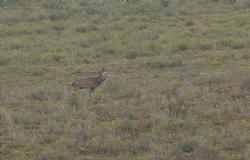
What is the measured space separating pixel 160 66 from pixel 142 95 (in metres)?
3.54

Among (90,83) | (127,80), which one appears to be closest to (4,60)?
(127,80)

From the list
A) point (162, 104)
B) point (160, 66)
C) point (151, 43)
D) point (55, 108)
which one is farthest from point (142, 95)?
point (151, 43)

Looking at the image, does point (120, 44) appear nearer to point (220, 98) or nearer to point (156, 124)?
point (220, 98)

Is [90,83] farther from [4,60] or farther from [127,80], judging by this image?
[4,60]

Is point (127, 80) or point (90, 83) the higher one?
point (90, 83)

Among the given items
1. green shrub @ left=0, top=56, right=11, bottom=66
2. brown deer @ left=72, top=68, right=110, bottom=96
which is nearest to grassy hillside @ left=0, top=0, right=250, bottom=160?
green shrub @ left=0, top=56, right=11, bottom=66

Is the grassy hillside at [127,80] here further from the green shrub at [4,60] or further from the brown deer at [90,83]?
the brown deer at [90,83]

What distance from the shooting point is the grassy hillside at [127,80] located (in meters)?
10.9

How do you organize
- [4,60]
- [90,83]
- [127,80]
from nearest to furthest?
1. [90,83]
2. [127,80]
3. [4,60]

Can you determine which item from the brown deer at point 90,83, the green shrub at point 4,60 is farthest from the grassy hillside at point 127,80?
the brown deer at point 90,83

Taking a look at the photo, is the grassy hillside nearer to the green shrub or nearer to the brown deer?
the green shrub

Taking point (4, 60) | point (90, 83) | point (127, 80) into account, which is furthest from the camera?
point (4, 60)

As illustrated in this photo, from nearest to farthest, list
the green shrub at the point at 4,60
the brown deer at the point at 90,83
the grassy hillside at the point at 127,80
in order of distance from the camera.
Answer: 1. the grassy hillside at the point at 127,80
2. the brown deer at the point at 90,83
3. the green shrub at the point at 4,60

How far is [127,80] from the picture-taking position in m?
16.0
